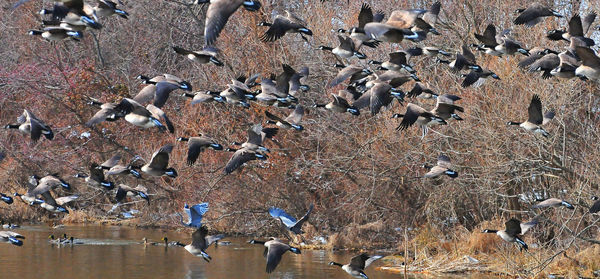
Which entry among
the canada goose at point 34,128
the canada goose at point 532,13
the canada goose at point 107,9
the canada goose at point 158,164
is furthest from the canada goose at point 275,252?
the canada goose at point 532,13

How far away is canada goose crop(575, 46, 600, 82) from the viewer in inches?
463

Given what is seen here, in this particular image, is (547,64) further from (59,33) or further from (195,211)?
(59,33)

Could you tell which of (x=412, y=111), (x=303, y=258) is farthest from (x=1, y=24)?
(x=412, y=111)

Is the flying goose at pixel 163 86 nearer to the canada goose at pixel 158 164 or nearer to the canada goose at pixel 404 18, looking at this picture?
the canada goose at pixel 158 164

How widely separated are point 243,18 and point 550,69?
993 cm

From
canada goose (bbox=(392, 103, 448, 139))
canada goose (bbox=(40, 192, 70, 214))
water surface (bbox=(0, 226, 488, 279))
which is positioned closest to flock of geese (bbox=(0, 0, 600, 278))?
canada goose (bbox=(392, 103, 448, 139))

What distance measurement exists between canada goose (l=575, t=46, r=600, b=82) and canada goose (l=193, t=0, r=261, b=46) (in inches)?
183

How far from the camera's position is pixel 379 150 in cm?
1816

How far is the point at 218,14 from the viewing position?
35.7 feet

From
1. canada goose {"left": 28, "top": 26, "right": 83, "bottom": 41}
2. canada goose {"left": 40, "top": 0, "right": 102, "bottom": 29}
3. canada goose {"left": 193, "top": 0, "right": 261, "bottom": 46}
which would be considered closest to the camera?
canada goose {"left": 193, "top": 0, "right": 261, "bottom": 46}

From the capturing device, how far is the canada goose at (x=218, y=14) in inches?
420

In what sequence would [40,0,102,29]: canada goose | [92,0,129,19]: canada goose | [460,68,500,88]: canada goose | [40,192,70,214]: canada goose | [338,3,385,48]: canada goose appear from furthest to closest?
[40,192,70,214]: canada goose
[460,68,500,88]: canada goose
[338,3,385,48]: canada goose
[92,0,129,19]: canada goose
[40,0,102,29]: canada goose

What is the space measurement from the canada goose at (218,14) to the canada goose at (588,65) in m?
4.65

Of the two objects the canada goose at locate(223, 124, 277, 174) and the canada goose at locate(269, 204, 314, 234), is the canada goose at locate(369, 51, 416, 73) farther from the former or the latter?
the canada goose at locate(269, 204, 314, 234)
